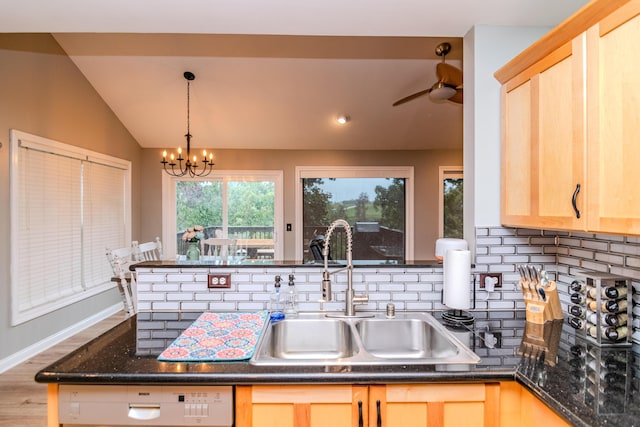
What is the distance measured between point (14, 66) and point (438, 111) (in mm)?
4482

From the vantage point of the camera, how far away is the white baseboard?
9.93ft

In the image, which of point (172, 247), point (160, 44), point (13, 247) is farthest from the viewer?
point (172, 247)

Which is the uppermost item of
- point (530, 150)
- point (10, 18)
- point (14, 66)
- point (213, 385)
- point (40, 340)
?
point (14, 66)

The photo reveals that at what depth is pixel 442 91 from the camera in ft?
9.48

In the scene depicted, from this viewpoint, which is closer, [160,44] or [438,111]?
[160,44]

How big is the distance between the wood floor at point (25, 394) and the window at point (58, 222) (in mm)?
396

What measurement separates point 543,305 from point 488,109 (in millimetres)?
1014

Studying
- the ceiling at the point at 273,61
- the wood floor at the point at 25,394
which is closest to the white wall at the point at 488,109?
the ceiling at the point at 273,61

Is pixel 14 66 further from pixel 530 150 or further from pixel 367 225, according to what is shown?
pixel 367 225

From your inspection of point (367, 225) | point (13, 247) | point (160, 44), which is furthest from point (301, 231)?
point (13, 247)

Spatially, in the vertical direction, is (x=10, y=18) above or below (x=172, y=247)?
above

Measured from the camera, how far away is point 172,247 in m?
5.45

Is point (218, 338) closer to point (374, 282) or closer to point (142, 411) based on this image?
point (142, 411)

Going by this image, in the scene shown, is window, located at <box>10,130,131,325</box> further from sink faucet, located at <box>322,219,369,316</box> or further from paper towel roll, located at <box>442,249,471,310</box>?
paper towel roll, located at <box>442,249,471,310</box>
